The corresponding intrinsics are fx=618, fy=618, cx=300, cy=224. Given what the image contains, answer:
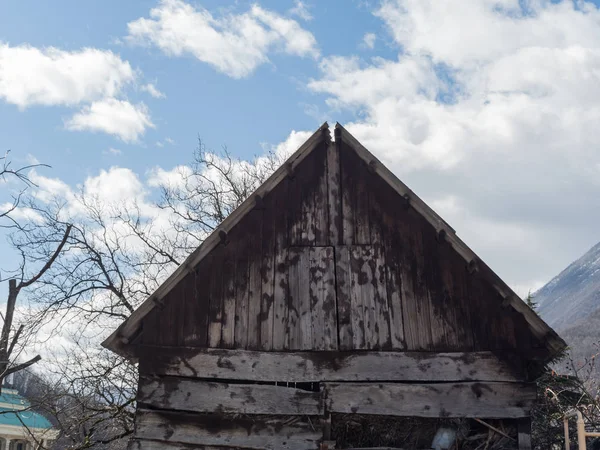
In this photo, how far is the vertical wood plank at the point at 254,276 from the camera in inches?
357

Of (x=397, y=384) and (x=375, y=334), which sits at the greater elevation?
(x=375, y=334)

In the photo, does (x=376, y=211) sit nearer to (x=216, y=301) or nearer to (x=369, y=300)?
(x=369, y=300)

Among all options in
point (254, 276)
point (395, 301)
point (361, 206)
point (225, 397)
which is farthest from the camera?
point (361, 206)

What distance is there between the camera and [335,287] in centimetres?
923

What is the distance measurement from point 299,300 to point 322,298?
342 millimetres

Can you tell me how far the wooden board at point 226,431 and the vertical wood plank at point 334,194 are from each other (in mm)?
2777

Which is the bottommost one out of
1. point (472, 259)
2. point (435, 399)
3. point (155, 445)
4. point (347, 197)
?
point (155, 445)

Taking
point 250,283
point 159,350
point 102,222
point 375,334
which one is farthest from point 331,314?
point 102,222

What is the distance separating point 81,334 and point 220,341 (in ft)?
27.9

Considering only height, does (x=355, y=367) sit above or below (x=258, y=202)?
below

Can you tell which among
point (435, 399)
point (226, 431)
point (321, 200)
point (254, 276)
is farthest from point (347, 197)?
point (226, 431)

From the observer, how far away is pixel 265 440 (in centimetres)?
870

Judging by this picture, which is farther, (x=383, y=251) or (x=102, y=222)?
(x=102, y=222)

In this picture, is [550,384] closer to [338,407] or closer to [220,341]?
[338,407]
